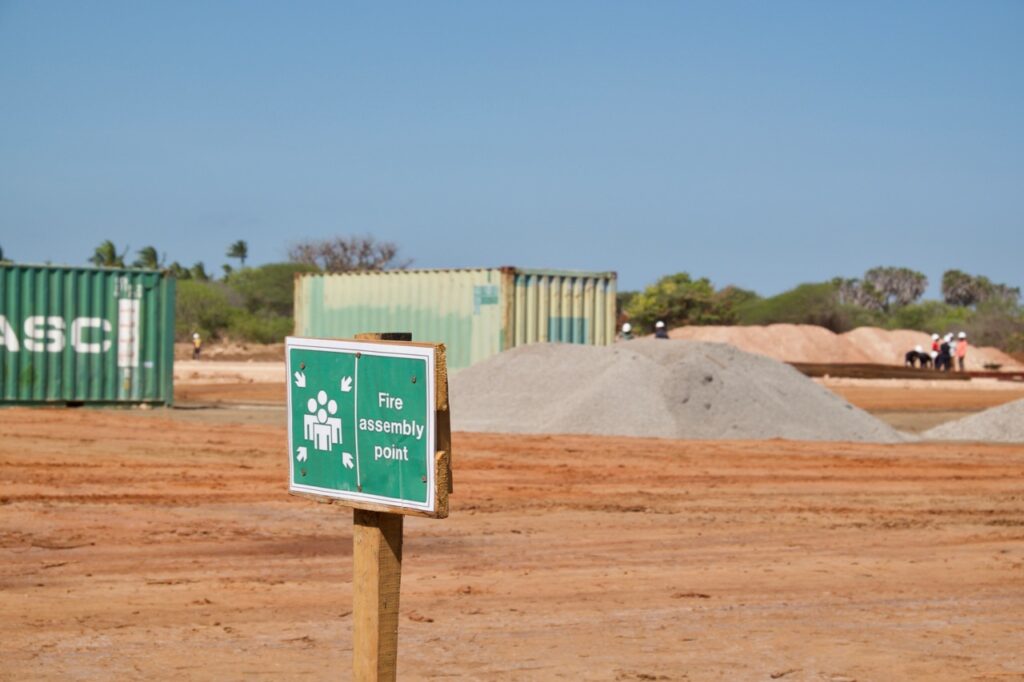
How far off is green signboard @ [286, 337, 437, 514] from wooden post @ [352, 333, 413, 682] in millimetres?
141

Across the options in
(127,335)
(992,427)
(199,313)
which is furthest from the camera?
(199,313)

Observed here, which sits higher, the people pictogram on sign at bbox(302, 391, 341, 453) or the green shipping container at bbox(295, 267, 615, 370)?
the green shipping container at bbox(295, 267, 615, 370)

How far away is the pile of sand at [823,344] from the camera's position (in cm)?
6650

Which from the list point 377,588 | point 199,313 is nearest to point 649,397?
point 377,588

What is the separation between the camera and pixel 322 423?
14.4 feet

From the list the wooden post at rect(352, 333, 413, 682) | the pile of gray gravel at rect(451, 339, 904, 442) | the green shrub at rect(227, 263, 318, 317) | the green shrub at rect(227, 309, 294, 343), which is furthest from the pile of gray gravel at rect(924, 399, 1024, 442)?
the green shrub at rect(227, 263, 318, 317)

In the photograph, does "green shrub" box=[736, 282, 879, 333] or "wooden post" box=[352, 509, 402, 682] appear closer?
"wooden post" box=[352, 509, 402, 682]

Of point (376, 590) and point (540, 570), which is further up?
point (376, 590)

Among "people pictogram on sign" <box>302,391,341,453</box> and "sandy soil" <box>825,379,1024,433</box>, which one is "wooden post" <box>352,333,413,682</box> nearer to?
"people pictogram on sign" <box>302,391,341,453</box>

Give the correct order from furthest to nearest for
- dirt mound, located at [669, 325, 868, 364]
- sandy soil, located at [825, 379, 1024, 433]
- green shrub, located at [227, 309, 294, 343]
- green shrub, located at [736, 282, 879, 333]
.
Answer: green shrub, located at [736, 282, 879, 333], green shrub, located at [227, 309, 294, 343], dirt mound, located at [669, 325, 868, 364], sandy soil, located at [825, 379, 1024, 433]

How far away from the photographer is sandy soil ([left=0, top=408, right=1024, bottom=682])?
739cm

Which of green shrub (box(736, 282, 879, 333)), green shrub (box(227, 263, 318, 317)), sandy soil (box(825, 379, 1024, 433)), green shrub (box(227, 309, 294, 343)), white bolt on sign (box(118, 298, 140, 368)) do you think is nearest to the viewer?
white bolt on sign (box(118, 298, 140, 368))

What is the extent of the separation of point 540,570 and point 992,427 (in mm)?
16510

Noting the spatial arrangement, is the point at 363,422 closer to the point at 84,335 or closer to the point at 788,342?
the point at 84,335
